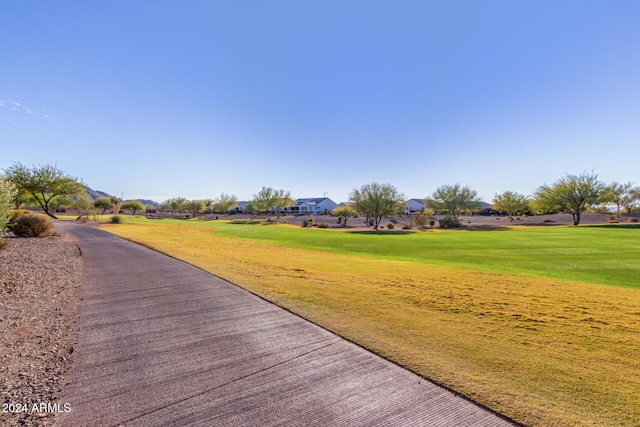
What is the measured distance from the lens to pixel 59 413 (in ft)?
10.5

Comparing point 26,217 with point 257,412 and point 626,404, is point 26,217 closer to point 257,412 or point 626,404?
point 257,412

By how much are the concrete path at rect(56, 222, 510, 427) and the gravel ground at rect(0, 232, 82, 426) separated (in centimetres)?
21

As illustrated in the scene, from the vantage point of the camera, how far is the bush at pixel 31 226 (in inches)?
819

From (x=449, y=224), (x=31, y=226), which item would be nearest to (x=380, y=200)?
(x=449, y=224)

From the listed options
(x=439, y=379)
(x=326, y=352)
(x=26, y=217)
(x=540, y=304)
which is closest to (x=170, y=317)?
(x=326, y=352)

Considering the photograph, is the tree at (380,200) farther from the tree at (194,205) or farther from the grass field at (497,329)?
the tree at (194,205)

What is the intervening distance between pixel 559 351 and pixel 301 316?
4.56 metres

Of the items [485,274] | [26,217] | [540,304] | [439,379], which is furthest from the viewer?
[26,217]

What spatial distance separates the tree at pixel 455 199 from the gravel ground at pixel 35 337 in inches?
2768

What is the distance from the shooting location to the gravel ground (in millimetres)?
3326

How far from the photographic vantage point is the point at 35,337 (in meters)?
5.15

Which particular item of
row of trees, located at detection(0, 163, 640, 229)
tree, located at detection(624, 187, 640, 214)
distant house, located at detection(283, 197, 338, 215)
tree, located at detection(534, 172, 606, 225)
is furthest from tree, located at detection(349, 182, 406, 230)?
distant house, located at detection(283, 197, 338, 215)

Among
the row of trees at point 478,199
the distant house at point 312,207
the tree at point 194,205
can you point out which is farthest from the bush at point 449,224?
the tree at point 194,205

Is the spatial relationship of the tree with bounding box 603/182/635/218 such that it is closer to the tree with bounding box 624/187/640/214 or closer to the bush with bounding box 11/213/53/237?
the tree with bounding box 624/187/640/214
